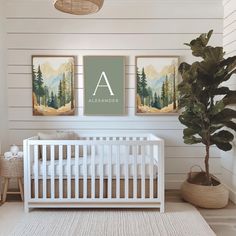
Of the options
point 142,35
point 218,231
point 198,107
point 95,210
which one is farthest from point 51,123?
point 218,231

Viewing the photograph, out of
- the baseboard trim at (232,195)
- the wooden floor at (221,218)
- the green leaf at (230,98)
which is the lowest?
the wooden floor at (221,218)

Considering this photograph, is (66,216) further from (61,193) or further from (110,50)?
(110,50)

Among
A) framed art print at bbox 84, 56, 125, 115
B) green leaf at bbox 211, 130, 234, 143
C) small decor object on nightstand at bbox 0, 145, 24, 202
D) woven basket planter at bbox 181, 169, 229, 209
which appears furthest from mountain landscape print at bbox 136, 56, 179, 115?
small decor object on nightstand at bbox 0, 145, 24, 202

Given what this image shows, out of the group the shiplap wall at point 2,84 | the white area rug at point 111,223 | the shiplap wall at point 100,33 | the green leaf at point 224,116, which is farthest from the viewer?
the shiplap wall at point 100,33

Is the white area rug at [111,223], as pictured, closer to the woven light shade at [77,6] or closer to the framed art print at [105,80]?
the framed art print at [105,80]

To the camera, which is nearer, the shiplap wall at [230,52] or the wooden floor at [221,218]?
the wooden floor at [221,218]

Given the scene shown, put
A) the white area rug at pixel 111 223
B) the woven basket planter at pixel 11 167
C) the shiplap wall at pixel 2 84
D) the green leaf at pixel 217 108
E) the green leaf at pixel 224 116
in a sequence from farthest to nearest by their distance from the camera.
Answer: the shiplap wall at pixel 2 84
the woven basket planter at pixel 11 167
the green leaf at pixel 224 116
the green leaf at pixel 217 108
the white area rug at pixel 111 223

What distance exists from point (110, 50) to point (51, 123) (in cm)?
123

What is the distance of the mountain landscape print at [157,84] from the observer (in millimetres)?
3799

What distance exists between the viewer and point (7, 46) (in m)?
3.79

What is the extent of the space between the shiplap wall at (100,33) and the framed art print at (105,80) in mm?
83

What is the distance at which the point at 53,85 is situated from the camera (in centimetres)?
380

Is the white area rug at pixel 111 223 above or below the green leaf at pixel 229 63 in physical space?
below

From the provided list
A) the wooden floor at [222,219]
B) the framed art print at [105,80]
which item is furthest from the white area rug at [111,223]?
the framed art print at [105,80]
